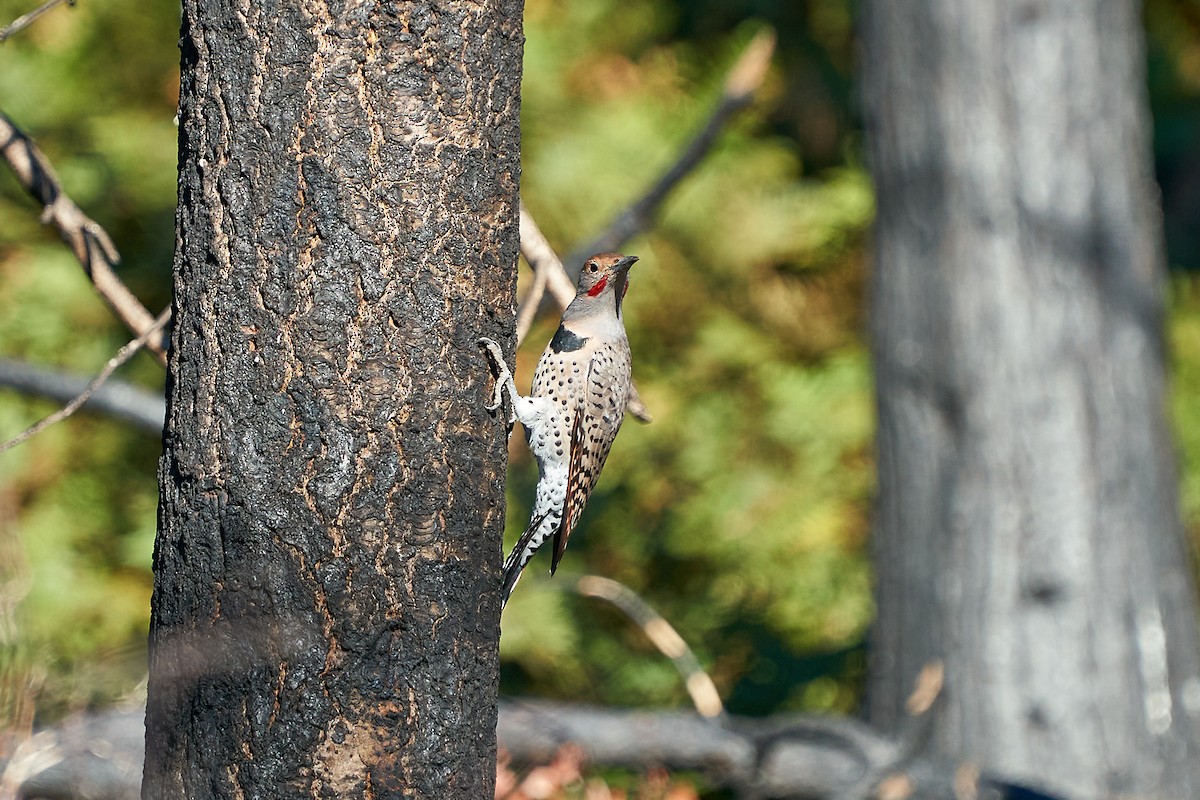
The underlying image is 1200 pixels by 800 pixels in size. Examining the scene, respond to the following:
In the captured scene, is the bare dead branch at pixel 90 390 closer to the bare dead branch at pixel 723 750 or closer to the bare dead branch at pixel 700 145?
the bare dead branch at pixel 700 145

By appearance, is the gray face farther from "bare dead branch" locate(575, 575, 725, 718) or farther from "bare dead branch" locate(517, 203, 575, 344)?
"bare dead branch" locate(575, 575, 725, 718)

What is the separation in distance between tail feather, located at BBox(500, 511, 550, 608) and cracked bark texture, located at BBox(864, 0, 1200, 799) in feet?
5.33

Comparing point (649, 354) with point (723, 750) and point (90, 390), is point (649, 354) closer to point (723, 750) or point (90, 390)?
point (723, 750)

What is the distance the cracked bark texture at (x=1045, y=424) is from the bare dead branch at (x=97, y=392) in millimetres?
2395

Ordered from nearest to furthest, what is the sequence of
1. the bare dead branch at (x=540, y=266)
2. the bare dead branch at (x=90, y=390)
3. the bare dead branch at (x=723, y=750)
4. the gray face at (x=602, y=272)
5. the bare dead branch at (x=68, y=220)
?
1. the bare dead branch at (x=90, y=390)
2. the bare dead branch at (x=68, y=220)
3. the bare dead branch at (x=540, y=266)
4. the gray face at (x=602, y=272)
5. the bare dead branch at (x=723, y=750)

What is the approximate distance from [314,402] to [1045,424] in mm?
2800

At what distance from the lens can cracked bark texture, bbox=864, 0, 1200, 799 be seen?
12.5 feet

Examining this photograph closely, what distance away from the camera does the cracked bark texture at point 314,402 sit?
165cm

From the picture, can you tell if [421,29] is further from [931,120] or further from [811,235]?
[811,235]

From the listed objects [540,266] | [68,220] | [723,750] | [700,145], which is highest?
[700,145]

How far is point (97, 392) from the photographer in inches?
143

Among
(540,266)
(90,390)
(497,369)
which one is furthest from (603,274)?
(90,390)

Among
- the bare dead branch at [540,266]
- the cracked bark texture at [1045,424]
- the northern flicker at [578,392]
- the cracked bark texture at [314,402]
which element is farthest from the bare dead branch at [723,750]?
the cracked bark texture at [314,402]

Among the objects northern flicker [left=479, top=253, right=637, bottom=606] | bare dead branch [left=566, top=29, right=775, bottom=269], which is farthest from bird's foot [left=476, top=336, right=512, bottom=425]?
bare dead branch [left=566, top=29, right=775, bottom=269]
